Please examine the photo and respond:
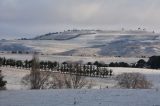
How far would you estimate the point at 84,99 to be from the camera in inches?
966

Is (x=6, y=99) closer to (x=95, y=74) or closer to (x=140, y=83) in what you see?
(x=140, y=83)

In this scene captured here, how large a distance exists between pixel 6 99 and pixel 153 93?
8075mm

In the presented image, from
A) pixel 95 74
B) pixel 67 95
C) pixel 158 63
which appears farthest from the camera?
pixel 158 63

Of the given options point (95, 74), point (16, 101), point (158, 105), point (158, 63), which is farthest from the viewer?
point (158, 63)

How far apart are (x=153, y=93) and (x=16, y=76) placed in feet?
287

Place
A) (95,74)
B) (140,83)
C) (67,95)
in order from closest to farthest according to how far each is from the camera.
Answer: (67,95)
(140,83)
(95,74)

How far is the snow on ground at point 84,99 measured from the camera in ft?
75.2

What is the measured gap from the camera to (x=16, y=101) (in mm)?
24516

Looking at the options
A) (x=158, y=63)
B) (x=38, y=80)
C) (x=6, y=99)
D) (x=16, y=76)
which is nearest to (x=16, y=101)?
(x=6, y=99)

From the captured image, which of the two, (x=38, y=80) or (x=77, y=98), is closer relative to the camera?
(x=77, y=98)

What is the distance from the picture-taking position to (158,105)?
73.2 ft

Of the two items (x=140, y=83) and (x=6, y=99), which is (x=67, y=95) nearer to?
(x=6, y=99)

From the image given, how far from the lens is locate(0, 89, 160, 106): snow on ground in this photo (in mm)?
22906

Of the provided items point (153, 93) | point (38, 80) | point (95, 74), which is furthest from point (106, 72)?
point (153, 93)
